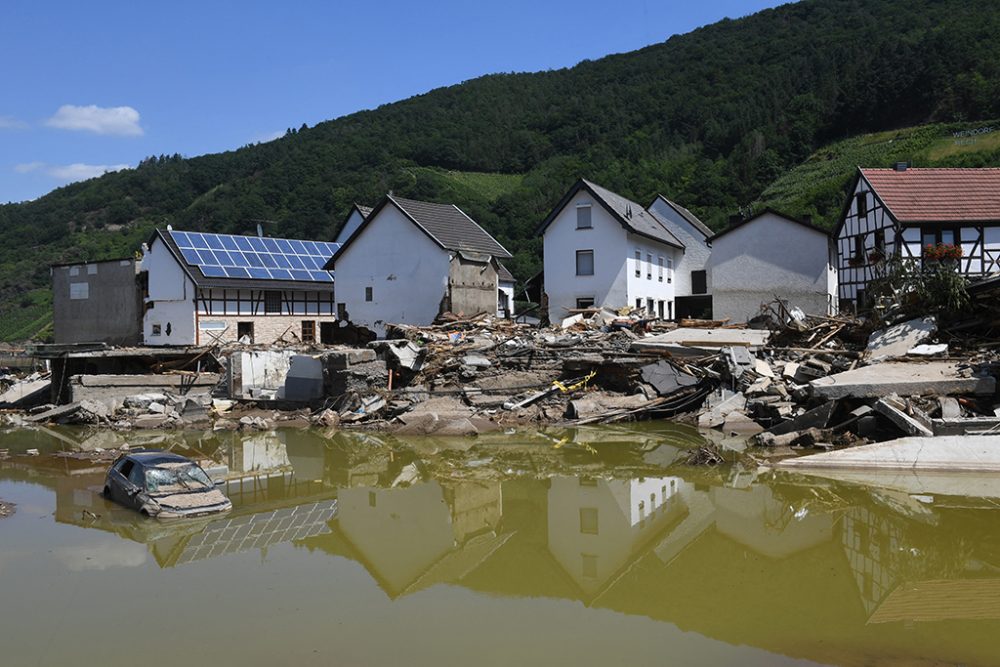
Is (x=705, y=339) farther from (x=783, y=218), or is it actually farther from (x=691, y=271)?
(x=691, y=271)

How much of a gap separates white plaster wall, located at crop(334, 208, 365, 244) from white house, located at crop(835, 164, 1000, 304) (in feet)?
92.0

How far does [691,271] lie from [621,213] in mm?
10729

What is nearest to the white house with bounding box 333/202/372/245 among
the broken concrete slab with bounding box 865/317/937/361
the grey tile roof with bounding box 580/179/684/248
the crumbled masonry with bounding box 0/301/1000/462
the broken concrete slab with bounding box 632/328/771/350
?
the grey tile roof with bounding box 580/179/684/248

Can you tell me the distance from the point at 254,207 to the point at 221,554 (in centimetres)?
8764

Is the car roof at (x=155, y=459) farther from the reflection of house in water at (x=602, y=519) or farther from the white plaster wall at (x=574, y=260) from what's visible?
the white plaster wall at (x=574, y=260)

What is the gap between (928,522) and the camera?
447 inches

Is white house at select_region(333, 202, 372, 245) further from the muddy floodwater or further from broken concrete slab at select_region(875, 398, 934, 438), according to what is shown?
broken concrete slab at select_region(875, 398, 934, 438)

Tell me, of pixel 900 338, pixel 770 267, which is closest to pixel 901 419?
pixel 900 338

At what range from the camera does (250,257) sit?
43.9 m

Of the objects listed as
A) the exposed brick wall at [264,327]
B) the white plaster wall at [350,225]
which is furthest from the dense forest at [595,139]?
the exposed brick wall at [264,327]

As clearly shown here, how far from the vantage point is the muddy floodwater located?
7.61 metres

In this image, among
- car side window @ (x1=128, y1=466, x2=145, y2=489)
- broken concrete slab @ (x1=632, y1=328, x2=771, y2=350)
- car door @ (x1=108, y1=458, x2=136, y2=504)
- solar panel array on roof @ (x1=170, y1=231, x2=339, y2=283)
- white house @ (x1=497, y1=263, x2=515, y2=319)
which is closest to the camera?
car side window @ (x1=128, y1=466, x2=145, y2=489)

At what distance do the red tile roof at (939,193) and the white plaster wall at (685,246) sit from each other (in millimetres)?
11967

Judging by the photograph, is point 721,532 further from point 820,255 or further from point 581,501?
point 820,255
